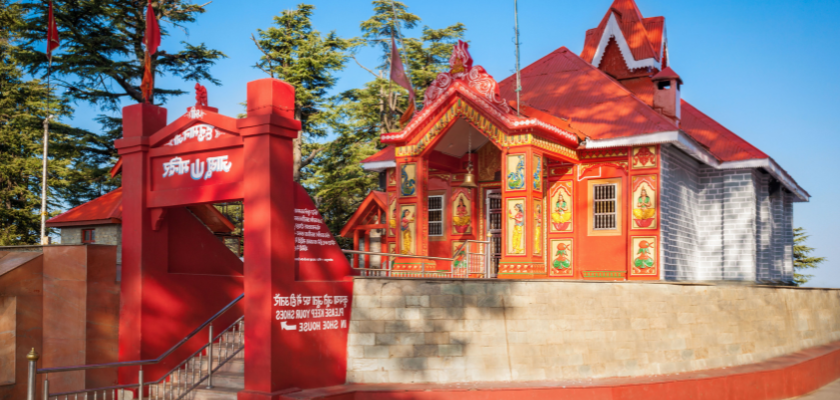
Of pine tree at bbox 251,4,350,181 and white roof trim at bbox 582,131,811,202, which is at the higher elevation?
pine tree at bbox 251,4,350,181

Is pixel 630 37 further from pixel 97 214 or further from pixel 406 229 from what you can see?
pixel 97 214

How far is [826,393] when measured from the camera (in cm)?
1688

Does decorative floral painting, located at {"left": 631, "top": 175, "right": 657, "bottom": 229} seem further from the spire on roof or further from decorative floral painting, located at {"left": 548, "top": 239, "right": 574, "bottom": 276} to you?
the spire on roof

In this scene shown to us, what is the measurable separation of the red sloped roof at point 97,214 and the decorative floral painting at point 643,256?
1351 centimetres

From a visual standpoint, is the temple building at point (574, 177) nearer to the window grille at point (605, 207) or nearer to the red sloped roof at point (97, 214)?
the window grille at point (605, 207)

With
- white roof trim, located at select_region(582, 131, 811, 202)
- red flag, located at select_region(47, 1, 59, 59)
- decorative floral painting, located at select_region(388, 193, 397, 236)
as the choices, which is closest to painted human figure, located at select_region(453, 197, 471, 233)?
decorative floral painting, located at select_region(388, 193, 397, 236)

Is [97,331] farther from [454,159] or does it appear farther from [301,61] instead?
[301,61]

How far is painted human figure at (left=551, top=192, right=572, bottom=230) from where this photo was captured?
1783 centimetres

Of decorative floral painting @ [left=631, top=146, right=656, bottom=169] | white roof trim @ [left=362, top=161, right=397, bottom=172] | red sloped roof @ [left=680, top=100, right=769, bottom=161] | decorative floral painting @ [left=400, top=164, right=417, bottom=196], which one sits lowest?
decorative floral painting @ [left=400, top=164, right=417, bottom=196]

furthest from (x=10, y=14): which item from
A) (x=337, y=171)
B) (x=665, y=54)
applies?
(x=665, y=54)

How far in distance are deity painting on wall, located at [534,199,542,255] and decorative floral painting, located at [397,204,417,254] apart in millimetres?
2952

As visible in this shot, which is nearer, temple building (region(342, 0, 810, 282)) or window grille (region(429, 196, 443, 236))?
temple building (region(342, 0, 810, 282))

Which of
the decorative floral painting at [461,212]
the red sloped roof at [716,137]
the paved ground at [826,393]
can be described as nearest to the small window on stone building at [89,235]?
the decorative floral painting at [461,212]

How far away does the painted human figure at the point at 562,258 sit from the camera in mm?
17734
